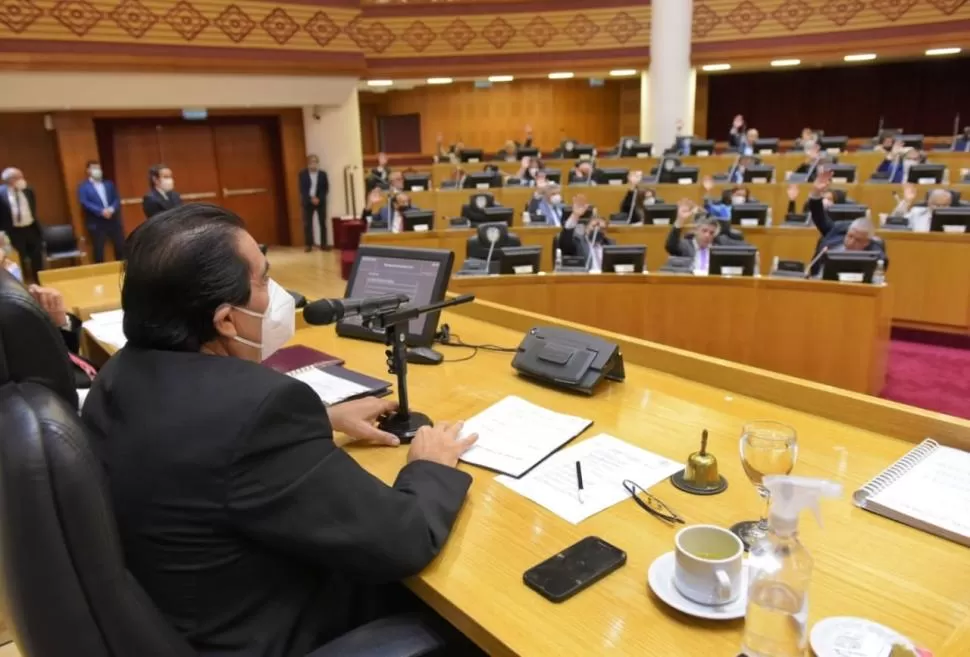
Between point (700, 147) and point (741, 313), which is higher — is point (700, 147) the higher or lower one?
the higher one

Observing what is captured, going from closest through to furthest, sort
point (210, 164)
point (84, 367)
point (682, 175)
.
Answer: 1. point (84, 367)
2. point (682, 175)
3. point (210, 164)

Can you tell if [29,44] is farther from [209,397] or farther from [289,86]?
[209,397]

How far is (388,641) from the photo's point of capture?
117 centimetres

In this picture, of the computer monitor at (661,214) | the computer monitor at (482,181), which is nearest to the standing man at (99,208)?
the computer monitor at (482,181)

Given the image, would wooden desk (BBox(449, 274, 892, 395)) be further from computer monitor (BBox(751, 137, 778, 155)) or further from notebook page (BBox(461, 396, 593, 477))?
computer monitor (BBox(751, 137, 778, 155))

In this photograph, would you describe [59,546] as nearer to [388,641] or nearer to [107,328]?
[388,641]

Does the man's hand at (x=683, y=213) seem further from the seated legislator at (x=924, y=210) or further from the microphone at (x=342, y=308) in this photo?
the microphone at (x=342, y=308)

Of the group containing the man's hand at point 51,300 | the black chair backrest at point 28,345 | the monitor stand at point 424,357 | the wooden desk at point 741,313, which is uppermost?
the black chair backrest at point 28,345

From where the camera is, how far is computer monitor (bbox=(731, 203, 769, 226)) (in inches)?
246

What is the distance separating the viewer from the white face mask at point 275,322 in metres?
1.38

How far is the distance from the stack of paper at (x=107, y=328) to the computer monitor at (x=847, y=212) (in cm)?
517

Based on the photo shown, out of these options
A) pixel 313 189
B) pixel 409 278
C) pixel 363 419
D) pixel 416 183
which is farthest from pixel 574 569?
pixel 313 189

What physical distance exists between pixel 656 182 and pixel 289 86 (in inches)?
187

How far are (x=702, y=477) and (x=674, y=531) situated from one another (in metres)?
0.18
